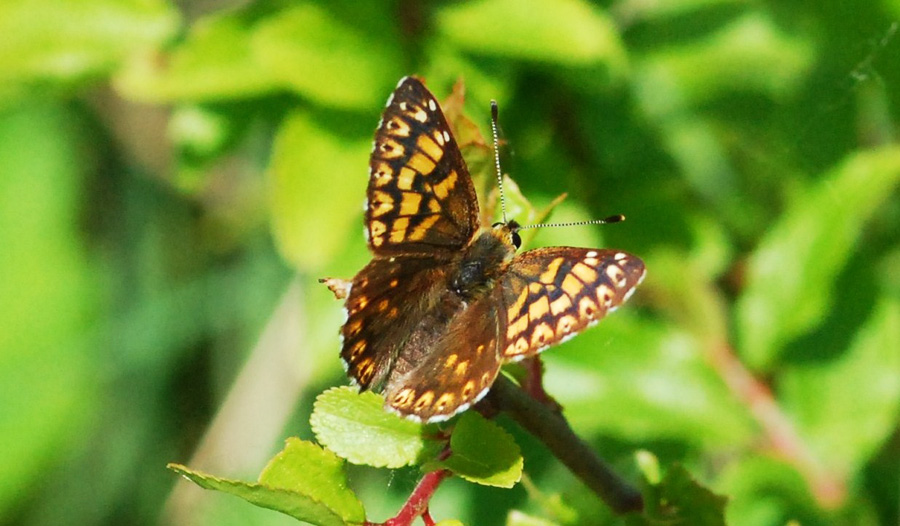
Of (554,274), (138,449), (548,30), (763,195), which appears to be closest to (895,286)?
(763,195)

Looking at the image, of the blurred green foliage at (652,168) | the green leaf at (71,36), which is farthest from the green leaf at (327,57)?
the green leaf at (71,36)

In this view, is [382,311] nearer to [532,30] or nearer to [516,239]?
[516,239]

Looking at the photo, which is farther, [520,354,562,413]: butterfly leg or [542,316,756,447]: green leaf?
[542,316,756,447]: green leaf

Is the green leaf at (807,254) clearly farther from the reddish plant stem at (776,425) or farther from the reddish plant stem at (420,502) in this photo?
the reddish plant stem at (420,502)

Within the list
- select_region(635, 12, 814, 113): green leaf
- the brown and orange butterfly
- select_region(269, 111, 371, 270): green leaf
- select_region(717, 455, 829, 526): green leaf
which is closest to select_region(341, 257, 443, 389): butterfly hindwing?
the brown and orange butterfly

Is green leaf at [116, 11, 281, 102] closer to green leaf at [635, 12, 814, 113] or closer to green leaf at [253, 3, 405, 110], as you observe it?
green leaf at [253, 3, 405, 110]

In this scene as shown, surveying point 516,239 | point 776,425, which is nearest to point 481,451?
point 516,239
